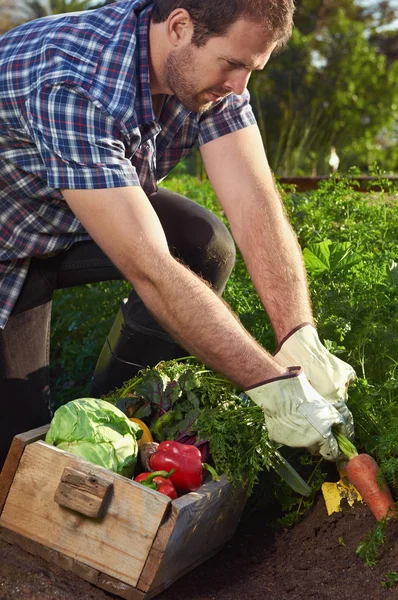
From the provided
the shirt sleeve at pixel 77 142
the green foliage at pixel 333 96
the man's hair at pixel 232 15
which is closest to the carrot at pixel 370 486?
the shirt sleeve at pixel 77 142

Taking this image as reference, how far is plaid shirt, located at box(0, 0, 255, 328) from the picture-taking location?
255cm

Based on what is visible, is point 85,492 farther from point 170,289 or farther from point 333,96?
point 333,96

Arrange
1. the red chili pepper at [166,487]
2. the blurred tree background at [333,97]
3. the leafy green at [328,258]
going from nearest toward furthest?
1. the red chili pepper at [166,487]
2. the leafy green at [328,258]
3. the blurred tree background at [333,97]

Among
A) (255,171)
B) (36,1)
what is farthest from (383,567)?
(36,1)

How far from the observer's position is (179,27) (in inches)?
105

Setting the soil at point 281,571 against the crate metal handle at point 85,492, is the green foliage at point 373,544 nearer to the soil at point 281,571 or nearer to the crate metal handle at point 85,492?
the soil at point 281,571

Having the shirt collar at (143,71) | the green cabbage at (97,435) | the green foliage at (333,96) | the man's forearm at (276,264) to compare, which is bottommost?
the green foliage at (333,96)

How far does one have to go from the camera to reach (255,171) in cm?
319

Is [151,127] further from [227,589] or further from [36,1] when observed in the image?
[36,1]

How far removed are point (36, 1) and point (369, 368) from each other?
26.5m

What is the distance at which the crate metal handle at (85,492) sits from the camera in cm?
239

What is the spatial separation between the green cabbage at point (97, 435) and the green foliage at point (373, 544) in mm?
788

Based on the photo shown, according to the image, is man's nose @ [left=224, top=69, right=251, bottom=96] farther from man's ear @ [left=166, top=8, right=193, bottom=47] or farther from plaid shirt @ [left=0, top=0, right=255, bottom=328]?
plaid shirt @ [left=0, top=0, right=255, bottom=328]

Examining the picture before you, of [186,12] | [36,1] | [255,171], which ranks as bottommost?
[36,1]
